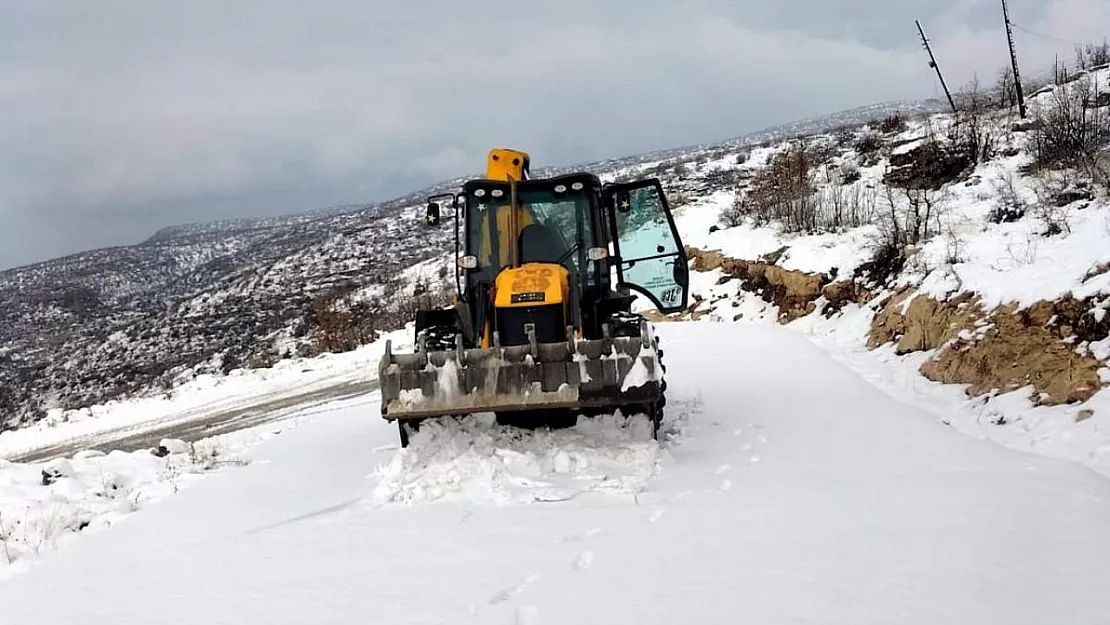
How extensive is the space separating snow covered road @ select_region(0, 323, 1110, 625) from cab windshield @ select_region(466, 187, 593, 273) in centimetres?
180

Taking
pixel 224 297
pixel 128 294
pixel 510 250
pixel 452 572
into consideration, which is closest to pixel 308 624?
pixel 452 572

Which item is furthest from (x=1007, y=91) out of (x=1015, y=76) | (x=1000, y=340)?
(x=1000, y=340)

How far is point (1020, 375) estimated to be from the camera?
681 centimetres

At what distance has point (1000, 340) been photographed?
7398 millimetres

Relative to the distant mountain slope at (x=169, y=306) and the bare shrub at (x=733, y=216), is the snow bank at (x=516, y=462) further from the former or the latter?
the bare shrub at (x=733, y=216)

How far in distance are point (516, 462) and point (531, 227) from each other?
2.56m

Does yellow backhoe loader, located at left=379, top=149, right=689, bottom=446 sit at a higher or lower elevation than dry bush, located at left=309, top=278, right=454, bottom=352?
higher

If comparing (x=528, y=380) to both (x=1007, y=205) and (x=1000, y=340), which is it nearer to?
(x=1000, y=340)

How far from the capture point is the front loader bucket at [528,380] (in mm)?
5754

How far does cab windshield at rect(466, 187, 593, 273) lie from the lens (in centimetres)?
721

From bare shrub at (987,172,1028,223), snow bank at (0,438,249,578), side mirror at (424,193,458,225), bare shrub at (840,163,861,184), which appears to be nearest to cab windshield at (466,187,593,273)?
side mirror at (424,193,458,225)

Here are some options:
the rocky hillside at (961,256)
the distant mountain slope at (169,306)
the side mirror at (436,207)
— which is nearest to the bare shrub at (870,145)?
the rocky hillside at (961,256)

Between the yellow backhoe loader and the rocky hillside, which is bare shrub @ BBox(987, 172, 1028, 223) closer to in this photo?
the rocky hillside

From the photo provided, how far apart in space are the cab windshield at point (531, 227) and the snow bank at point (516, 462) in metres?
1.68
